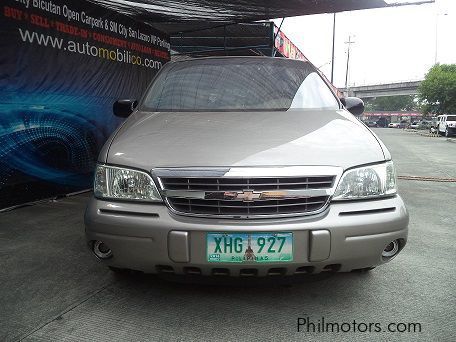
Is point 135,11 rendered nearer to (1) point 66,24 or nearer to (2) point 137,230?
(1) point 66,24

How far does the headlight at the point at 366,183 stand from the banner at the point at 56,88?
13.4ft

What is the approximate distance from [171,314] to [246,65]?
2.31 metres

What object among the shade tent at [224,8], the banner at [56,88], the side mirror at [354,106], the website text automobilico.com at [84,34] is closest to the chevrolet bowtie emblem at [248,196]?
the side mirror at [354,106]

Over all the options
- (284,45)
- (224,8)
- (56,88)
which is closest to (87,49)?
(56,88)

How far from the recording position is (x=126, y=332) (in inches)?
88.8

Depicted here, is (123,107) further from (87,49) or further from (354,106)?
(87,49)

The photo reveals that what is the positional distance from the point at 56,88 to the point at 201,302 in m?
4.04

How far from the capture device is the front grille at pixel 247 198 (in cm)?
218

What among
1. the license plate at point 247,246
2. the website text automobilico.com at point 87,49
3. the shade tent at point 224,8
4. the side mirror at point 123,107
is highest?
the shade tent at point 224,8

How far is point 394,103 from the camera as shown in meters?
115

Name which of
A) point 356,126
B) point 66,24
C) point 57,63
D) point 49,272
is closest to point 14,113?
point 57,63

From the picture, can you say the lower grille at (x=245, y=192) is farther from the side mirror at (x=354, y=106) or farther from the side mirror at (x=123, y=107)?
the side mirror at (x=354, y=106)

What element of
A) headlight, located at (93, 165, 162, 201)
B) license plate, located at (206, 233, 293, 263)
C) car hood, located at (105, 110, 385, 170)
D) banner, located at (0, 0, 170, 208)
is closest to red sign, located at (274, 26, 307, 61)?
banner, located at (0, 0, 170, 208)

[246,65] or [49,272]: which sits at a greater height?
[246,65]
